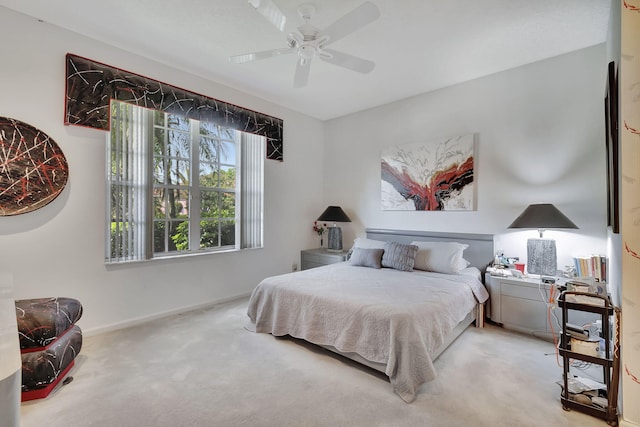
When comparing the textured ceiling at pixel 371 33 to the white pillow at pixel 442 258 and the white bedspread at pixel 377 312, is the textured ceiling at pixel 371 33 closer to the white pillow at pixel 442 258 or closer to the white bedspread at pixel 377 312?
the white pillow at pixel 442 258

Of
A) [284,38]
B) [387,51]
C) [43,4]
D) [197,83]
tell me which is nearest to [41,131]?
[43,4]

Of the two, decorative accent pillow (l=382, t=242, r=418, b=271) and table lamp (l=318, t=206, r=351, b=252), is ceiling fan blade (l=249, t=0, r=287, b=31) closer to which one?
decorative accent pillow (l=382, t=242, r=418, b=271)

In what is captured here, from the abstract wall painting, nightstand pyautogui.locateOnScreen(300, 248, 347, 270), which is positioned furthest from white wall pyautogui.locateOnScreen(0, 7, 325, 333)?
the abstract wall painting

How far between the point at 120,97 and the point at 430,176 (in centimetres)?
381

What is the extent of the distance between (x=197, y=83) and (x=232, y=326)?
9.72ft

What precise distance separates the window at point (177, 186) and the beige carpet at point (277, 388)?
3.72 ft

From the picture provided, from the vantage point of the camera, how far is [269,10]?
192 centimetres

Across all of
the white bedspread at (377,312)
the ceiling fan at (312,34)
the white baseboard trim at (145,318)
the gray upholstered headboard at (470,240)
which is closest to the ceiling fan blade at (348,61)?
the ceiling fan at (312,34)

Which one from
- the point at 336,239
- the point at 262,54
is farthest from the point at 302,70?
the point at 336,239

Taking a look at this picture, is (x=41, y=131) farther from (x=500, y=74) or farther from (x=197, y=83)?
(x=500, y=74)

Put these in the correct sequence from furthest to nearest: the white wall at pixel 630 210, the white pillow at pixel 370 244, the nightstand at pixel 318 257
Answer: 1. the nightstand at pixel 318 257
2. the white pillow at pixel 370 244
3. the white wall at pixel 630 210

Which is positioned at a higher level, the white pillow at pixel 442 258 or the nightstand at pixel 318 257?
the white pillow at pixel 442 258

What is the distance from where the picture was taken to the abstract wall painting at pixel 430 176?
3.78m

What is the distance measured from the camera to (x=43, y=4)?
2.45 meters
